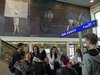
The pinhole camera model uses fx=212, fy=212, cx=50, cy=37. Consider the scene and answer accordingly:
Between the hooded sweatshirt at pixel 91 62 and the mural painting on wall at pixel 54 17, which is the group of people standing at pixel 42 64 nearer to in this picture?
the hooded sweatshirt at pixel 91 62

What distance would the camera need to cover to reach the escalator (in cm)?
452

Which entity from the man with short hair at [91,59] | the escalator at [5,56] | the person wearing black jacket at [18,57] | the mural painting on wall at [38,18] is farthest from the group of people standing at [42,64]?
the mural painting on wall at [38,18]

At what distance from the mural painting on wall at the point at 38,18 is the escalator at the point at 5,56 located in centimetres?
534

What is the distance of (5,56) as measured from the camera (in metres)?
4.90

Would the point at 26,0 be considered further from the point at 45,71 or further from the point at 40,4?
the point at 45,71

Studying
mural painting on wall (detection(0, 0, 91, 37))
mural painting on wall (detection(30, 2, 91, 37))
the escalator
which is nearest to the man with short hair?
the escalator

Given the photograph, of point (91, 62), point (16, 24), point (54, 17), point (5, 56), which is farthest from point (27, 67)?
point (54, 17)

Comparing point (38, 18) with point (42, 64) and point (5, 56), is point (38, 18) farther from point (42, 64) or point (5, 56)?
point (42, 64)

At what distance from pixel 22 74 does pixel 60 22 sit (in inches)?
321

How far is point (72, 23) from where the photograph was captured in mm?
12711

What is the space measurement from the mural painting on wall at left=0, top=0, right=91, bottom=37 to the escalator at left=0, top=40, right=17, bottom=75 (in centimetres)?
534

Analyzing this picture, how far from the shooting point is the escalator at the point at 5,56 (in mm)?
4520

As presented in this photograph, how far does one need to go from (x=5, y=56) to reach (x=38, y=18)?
6837 mm

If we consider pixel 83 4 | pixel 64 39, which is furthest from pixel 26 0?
pixel 83 4
